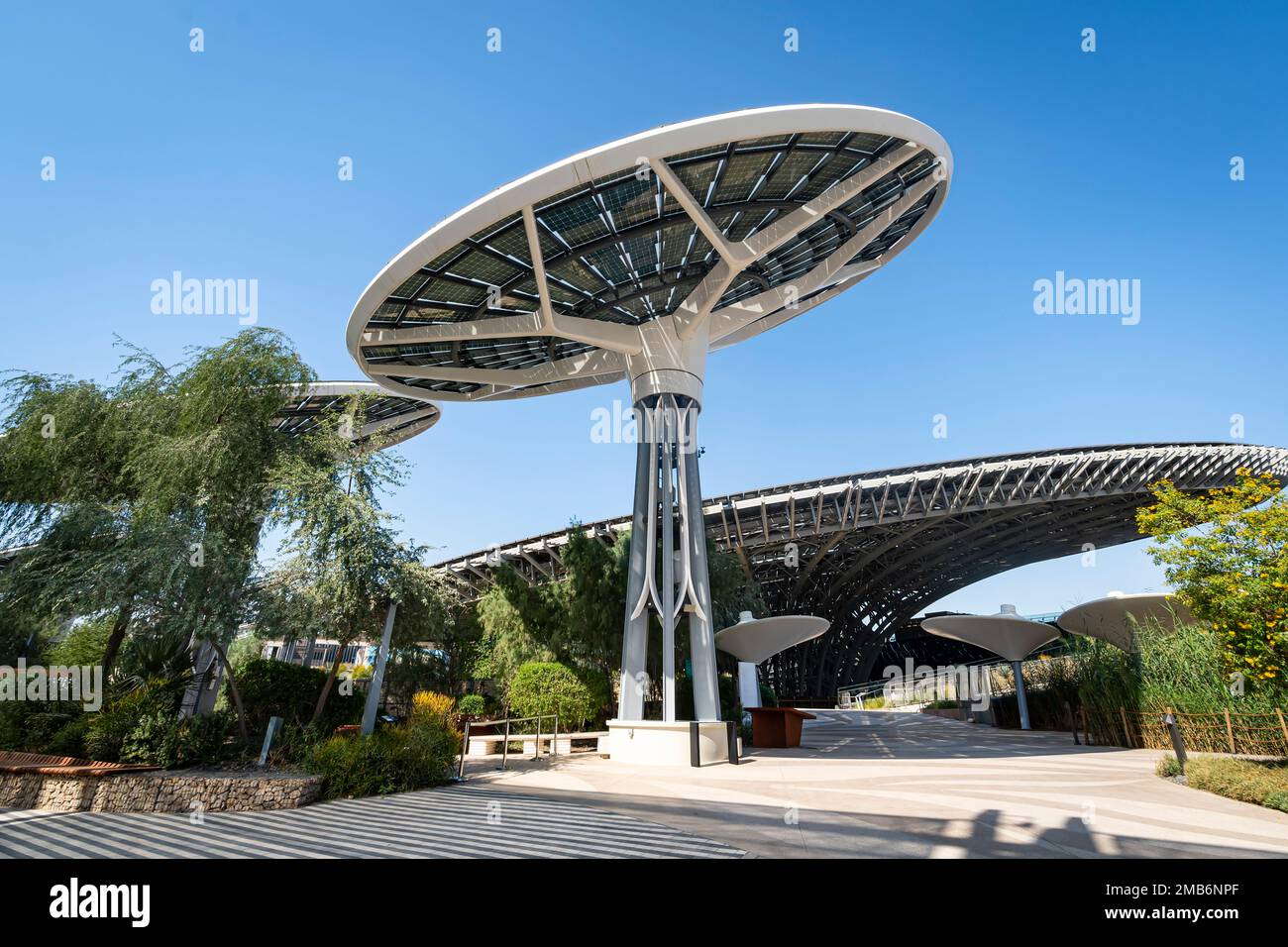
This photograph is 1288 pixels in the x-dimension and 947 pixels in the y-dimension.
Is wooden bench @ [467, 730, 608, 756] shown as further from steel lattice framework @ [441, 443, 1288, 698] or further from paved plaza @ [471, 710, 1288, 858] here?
steel lattice framework @ [441, 443, 1288, 698]

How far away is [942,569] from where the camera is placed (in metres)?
60.8

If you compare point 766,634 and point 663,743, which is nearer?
point 663,743

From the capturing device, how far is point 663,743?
1502cm

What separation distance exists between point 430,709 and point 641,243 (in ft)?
38.2

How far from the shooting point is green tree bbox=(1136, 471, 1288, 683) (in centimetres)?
958

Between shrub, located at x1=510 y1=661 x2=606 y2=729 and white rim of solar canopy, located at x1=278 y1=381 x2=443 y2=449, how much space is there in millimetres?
7867

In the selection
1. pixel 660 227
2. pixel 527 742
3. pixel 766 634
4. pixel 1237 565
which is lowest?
pixel 527 742

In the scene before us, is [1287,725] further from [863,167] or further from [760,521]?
[760,521]

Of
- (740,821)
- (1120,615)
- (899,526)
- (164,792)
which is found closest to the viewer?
(740,821)

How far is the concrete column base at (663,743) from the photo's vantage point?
1488 cm

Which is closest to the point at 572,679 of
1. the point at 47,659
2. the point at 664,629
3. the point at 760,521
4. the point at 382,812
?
the point at 664,629

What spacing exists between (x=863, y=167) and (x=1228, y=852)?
1354cm

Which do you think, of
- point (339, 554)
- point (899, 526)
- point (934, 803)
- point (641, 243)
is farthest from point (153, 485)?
point (899, 526)

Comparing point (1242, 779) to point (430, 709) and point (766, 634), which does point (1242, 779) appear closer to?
point (430, 709)
